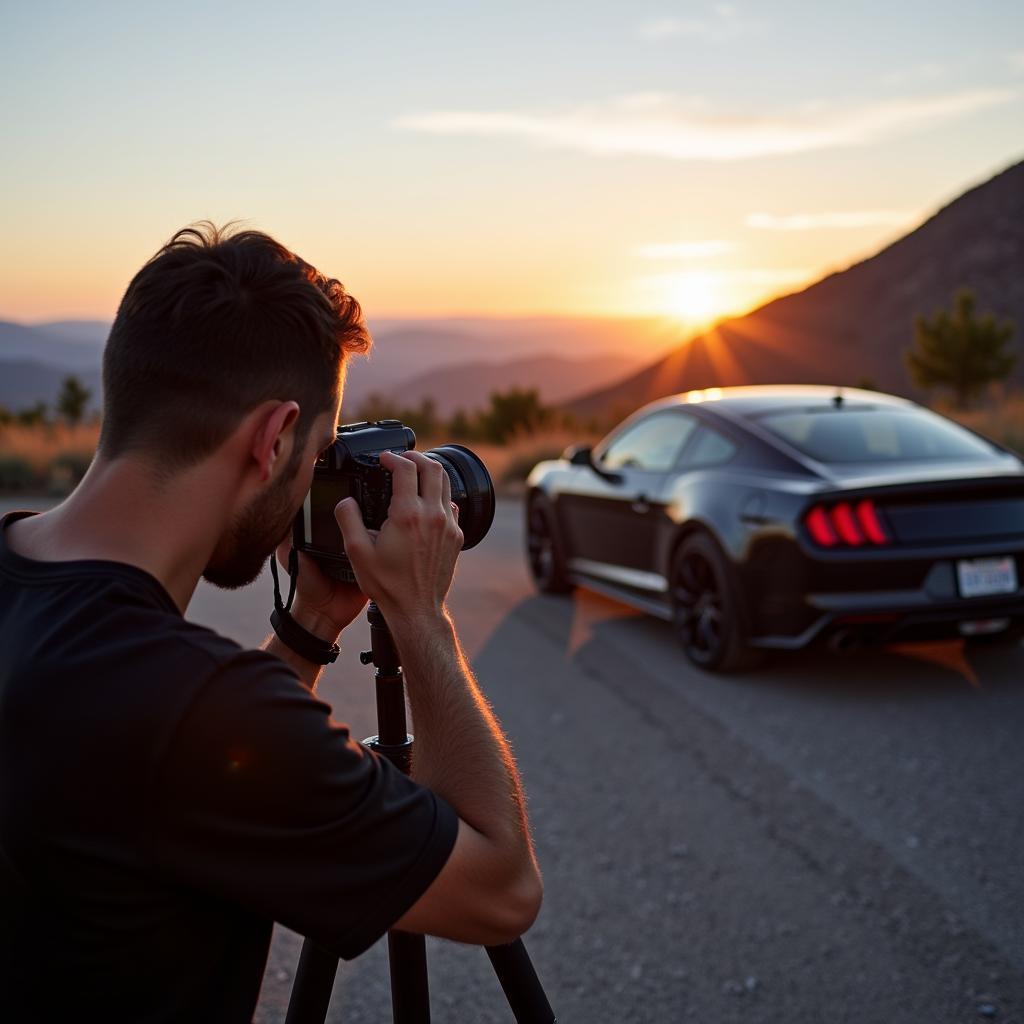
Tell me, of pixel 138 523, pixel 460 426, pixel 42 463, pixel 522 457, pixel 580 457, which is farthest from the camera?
pixel 460 426

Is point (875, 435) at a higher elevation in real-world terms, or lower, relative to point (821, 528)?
higher

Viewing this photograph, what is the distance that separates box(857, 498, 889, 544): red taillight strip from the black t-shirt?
4.70m

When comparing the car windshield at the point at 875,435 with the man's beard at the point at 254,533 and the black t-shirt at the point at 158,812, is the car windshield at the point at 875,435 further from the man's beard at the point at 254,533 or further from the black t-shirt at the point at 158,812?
the black t-shirt at the point at 158,812

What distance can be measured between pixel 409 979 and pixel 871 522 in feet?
14.2

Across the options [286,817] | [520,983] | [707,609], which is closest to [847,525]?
[707,609]

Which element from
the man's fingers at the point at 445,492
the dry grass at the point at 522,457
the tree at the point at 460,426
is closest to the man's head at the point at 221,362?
the man's fingers at the point at 445,492

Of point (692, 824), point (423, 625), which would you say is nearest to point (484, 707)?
point (423, 625)

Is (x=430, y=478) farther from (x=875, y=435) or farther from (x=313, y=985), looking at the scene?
(x=875, y=435)

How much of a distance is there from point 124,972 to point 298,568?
913mm

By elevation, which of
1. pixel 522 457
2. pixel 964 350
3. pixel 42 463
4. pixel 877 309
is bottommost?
pixel 522 457

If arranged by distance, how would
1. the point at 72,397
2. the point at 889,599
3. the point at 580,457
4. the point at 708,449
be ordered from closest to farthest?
the point at 889,599
the point at 708,449
the point at 580,457
the point at 72,397

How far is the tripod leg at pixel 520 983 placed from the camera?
2059mm

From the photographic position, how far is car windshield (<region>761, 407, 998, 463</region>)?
643 centimetres

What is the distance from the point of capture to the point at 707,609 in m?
6.48
